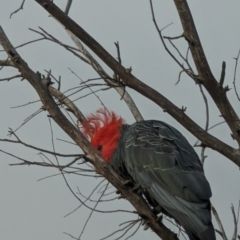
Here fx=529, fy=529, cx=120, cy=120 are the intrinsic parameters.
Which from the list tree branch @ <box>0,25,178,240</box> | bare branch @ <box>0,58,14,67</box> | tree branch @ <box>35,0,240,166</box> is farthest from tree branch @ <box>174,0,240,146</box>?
bare branch @ <box>0,58,14,67</box>

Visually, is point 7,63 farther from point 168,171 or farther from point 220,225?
point 220,225

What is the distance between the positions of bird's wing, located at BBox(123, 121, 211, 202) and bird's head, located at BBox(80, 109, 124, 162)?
168 millimetres

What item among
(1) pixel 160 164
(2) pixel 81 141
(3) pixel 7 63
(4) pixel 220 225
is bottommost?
A: (4) pixel 220 225

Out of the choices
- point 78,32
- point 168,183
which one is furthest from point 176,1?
point 168,183

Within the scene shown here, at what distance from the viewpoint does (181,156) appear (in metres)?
4.04

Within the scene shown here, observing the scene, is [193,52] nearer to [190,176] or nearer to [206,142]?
[206,142]

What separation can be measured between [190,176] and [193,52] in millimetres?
1215

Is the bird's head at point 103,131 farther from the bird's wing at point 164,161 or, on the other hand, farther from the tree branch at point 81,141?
the tree branch at point 81,141

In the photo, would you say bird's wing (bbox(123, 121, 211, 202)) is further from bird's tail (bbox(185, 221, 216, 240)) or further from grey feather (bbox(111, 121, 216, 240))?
bird's tail (bbox(185, 221, 216, 240))

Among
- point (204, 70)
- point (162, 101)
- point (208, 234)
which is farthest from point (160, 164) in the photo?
point (204, 70)

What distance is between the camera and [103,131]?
15.1 feet

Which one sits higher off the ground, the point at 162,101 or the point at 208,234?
the point at 162,101

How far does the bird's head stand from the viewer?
4.55 m

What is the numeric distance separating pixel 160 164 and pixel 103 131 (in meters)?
0.77
